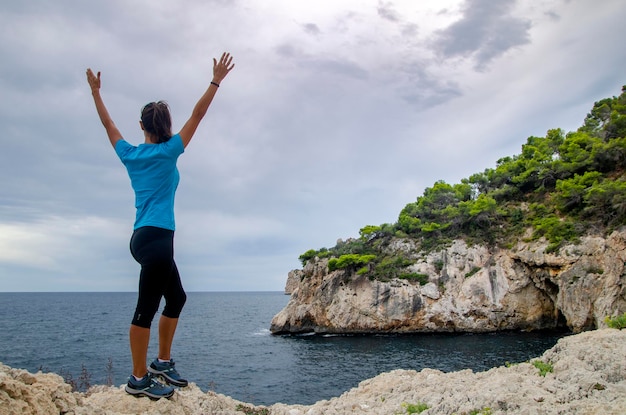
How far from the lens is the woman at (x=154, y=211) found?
3338mm

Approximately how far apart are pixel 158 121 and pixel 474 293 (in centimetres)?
3834

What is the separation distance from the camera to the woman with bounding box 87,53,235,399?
11.0ft

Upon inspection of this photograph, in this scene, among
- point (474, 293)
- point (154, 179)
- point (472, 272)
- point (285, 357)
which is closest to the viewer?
point (154, 179)

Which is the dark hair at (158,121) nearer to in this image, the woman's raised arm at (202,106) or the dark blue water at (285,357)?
the woman's raised arm at (202,106)

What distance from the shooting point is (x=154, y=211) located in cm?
338

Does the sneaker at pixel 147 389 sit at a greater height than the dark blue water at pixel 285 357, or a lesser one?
greater

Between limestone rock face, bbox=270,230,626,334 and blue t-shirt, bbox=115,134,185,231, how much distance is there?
34.1 meters

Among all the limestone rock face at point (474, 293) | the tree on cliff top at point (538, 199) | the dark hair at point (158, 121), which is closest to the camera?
the dark hair at point (158, 121)

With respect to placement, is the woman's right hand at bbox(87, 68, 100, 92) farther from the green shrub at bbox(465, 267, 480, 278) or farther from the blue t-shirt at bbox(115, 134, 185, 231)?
the green shrub at bbox(465, 267, 480, 278)

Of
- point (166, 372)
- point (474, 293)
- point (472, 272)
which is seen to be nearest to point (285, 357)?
point (474, 293)

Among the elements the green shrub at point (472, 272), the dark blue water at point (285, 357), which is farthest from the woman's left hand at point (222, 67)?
the green shrub at point (472, 272)

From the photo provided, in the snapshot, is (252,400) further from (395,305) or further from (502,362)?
(395,305)

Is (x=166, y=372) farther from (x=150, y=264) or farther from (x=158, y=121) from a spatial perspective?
(x=158, y=121)

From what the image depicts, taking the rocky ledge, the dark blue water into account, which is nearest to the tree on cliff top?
the dark blue water
